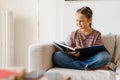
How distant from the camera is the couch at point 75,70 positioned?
183cm

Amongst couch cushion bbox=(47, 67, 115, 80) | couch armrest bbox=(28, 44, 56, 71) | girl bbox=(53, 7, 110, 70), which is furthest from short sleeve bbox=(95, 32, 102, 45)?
couch armrest bbox=(28, 44, 56, 71)

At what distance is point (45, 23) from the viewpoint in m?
2.91

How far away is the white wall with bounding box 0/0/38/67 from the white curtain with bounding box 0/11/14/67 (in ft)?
0.40

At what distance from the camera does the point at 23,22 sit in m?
2.97

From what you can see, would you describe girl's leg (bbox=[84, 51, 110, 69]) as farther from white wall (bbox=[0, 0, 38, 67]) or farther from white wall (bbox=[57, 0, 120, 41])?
white wall (bbox=[0, 0, 38, 67])

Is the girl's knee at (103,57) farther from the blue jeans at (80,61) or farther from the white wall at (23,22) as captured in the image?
the white wall at (23,22)

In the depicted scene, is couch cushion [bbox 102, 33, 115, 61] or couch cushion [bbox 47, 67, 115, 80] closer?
couch cushion [bbox 47, 67, 115, 80]

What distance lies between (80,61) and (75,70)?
13cm

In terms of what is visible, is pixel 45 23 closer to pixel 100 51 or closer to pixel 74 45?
pixel 74 45

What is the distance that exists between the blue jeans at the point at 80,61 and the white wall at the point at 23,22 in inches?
36.6

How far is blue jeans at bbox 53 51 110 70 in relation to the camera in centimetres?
200

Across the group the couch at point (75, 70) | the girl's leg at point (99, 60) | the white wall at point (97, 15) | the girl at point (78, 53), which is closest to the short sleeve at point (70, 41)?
the girl at point (78, 53)

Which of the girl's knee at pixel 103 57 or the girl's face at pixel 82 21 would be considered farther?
the girl's face at pixel 82 21

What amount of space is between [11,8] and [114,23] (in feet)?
4.22
